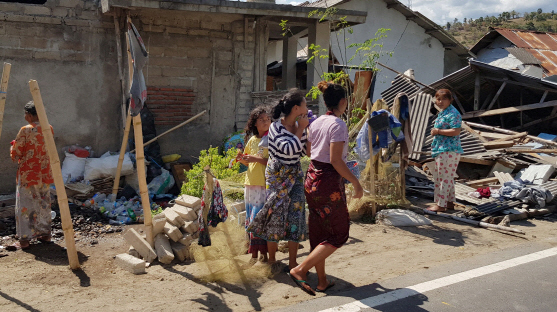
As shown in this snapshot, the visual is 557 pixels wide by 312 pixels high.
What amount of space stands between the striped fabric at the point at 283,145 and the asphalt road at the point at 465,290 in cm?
132

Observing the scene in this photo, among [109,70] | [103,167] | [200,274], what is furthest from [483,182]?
[109,70]

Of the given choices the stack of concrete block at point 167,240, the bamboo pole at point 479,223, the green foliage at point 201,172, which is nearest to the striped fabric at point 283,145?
the stack of concrete block at point 167,240

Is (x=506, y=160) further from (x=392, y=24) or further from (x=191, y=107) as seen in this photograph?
(x=392, y=24)

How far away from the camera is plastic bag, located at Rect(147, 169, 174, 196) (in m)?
9.20

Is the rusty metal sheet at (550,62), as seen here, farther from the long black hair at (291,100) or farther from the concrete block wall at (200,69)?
the long black hair at (291,100)

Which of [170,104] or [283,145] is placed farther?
Result: [170,104]

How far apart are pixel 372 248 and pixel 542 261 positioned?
186 centimetres

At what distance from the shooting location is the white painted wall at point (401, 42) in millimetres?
20344

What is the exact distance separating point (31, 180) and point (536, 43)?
62.6 ft

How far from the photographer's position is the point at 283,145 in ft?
14.8

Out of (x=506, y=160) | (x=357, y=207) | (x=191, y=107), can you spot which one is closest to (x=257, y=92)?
(x=191, y=107)

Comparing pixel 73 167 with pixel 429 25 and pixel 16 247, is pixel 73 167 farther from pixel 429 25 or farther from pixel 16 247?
pixel 429 25

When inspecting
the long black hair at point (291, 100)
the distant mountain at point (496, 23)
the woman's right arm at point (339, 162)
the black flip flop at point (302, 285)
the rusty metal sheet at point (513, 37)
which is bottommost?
the black flip flop at point (302, 285)

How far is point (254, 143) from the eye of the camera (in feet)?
17.2
